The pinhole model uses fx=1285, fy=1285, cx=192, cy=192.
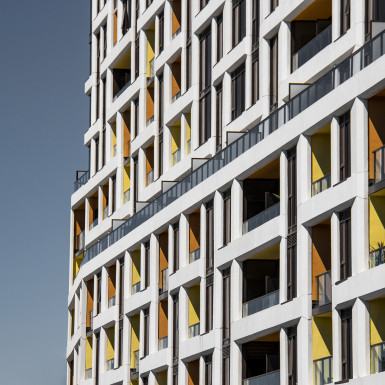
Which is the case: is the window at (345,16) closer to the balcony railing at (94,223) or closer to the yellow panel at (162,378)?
the yellow panel at (162,378)

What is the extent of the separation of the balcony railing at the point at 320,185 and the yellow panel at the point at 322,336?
17.3 ft

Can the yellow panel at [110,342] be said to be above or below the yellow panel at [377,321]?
above

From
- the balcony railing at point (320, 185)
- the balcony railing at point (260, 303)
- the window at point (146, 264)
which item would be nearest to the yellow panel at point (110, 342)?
the window at point (146, 264)

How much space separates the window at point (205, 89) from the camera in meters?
70.7

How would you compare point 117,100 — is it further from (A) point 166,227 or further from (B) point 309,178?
(B) point 309,178

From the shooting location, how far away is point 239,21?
66.8 meters

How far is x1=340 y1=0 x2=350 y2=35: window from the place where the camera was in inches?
2150

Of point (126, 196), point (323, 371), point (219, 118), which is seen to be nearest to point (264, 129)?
point (219, 118)

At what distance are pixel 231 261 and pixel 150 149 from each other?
20.2 metres

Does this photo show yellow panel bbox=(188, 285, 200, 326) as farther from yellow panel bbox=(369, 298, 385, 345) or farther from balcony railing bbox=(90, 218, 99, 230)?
balcony railing bbox=(90, 218, 99, 230)

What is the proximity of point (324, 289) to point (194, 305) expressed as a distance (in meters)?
17.3

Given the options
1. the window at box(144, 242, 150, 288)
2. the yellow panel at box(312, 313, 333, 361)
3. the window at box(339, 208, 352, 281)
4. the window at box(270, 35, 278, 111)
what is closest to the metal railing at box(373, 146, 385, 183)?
the window at box(339, 208, 352, 281)

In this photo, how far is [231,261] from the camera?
2472 inches

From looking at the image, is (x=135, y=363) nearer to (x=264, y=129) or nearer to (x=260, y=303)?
(x=260, y=303)
